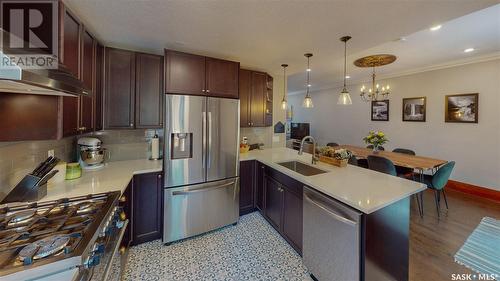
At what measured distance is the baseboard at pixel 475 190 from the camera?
3569mm

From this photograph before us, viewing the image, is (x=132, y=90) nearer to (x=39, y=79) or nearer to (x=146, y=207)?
(x=146, y=207)

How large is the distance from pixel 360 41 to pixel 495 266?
276 centimetres

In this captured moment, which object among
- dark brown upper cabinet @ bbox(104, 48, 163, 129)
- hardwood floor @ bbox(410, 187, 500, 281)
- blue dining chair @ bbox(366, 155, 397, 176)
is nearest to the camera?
hardwood floor @ bbox(410, 187, 500, 281)

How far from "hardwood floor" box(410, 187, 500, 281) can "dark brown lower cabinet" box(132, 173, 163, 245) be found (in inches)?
109

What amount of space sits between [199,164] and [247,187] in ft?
3.03

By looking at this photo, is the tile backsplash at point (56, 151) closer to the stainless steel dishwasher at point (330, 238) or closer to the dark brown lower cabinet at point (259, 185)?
the dark brown lower cabinet at point (259, 185)

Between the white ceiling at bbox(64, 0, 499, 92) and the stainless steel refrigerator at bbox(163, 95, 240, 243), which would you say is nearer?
the white ceiling at bbox(64, 0, 499, 92)

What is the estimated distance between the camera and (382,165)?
300 cm

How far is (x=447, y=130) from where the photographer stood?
416 cm

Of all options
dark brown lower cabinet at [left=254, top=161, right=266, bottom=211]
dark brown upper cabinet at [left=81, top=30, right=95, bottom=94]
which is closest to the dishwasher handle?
dark brown lower cabinet at [left=254, top=161, right=266, bottom=211]

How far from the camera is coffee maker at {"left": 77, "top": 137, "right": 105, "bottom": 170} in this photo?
2100 mm

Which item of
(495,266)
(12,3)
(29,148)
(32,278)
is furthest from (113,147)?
(495,266)

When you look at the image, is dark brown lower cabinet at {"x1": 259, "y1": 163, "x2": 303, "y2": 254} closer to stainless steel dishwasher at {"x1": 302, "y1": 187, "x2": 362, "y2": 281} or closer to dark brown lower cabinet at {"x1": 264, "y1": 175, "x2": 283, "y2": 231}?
dark brown lower cabinet at {"x1": 264, "y1": 175, "x2": 283, "y2": 231}

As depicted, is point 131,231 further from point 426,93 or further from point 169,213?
point 426,93
